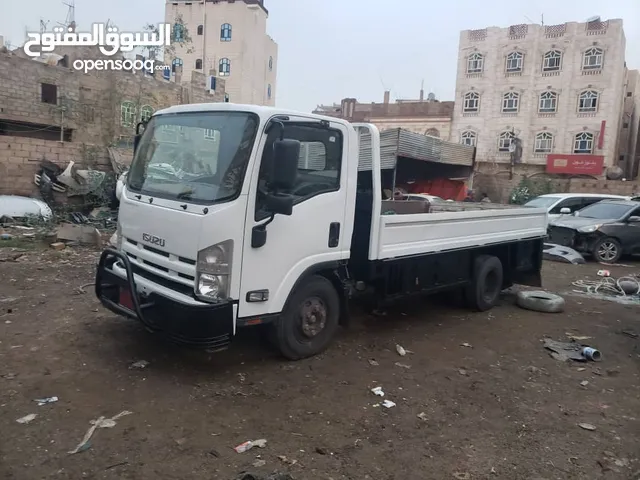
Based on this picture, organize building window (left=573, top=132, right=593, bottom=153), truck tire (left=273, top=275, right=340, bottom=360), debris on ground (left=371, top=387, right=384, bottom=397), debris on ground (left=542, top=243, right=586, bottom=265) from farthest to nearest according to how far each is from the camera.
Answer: building window (left=573, top=132, right=593, bottom=153) < debris on ground (left=542, top=243, right=586, bottom=265) < truck tire (left=273, top=275, right=340, bottom=360) < debris on ground (left=371, top=387, right=384, bottom=397)

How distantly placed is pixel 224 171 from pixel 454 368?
2.79 m

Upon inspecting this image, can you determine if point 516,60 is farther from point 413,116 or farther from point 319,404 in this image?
A: point 319,404

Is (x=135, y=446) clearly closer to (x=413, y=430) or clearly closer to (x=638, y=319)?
(x=413, y=430)

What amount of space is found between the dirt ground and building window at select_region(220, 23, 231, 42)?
43458 millimetres

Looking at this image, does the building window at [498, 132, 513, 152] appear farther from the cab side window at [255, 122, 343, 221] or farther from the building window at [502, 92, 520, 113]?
the cab side window at [255, 122, 343, 221]

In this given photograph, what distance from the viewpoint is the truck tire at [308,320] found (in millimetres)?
4336

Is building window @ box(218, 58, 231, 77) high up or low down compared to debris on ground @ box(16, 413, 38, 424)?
up

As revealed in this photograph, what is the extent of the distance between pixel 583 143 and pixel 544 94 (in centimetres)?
457

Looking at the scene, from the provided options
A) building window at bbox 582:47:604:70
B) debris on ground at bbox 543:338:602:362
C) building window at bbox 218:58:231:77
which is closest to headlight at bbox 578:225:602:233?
debris on ground at bbox 543:338:602:362

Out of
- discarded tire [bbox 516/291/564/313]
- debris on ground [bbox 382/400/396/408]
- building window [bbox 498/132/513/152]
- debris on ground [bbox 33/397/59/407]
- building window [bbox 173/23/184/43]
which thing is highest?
building window [bbox 173/23/184/43]

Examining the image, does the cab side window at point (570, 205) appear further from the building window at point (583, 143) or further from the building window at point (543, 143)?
the building window at point (543, 143)

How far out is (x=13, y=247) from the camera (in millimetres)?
9453

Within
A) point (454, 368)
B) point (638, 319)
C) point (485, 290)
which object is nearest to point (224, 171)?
point (454, 368)

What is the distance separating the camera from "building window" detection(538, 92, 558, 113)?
1433 inches
